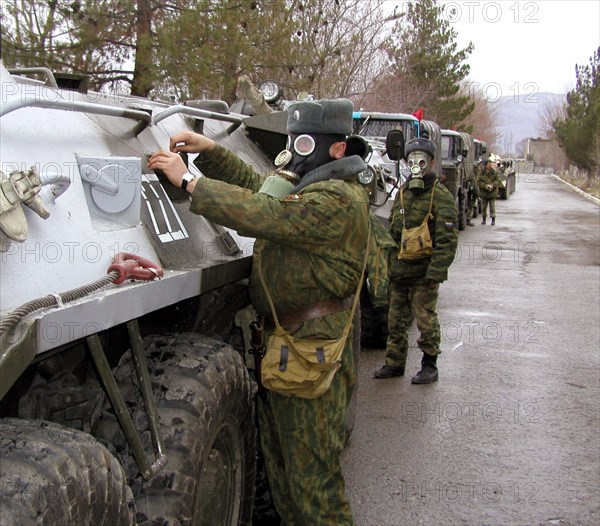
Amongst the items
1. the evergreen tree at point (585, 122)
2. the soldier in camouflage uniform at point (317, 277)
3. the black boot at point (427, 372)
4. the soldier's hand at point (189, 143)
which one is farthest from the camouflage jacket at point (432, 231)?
the evergreen tree at point (585, 122)

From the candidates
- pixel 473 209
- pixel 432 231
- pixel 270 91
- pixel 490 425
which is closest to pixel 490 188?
pixel 473 209

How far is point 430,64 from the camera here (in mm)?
34781

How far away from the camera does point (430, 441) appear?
15.5 feet

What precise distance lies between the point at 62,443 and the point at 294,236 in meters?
1.16

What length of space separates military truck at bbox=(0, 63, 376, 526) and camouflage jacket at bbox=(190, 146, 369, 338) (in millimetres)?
172

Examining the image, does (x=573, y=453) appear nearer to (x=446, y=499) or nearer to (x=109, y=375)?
(x=446, y=499)

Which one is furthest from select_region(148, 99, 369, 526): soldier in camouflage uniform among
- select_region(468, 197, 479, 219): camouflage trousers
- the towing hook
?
select_region(468, 197, 479, 219): camouflage trousers

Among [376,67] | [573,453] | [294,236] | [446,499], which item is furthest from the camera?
[376,67]

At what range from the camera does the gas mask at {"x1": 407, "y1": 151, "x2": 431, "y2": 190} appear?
5777 mm

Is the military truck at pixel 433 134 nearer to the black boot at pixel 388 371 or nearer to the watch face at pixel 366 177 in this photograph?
the black boot at pixel 388 371

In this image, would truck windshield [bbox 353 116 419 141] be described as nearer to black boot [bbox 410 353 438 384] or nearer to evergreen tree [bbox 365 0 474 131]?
black boot [bbox 410 353 438 384]

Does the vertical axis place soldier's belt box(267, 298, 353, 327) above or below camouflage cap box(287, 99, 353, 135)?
below

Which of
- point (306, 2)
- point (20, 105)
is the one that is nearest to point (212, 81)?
point (306, 2)

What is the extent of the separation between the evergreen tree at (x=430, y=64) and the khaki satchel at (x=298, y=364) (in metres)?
24.5
